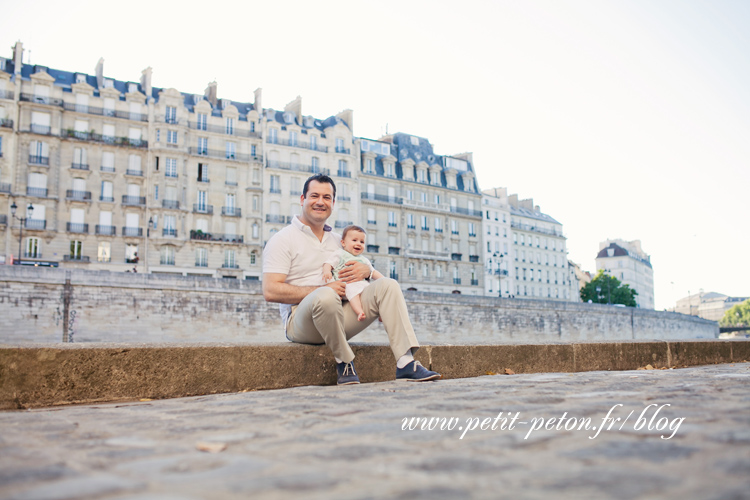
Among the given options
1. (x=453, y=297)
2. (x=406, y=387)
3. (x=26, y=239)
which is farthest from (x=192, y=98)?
(x=406, y=387)

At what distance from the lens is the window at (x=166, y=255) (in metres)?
42.1

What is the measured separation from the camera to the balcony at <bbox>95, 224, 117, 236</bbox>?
40719 millimetres

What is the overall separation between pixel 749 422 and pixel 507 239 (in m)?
63.5

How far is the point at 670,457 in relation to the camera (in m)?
1.99

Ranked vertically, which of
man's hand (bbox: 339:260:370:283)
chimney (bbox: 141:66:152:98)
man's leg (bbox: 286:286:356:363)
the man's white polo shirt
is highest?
chimney (bbox: 141:66:152:98)

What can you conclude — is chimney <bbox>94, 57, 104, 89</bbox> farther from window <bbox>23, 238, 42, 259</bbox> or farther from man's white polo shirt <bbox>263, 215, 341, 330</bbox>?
man's white polo shirt <bbox>263, 215, 341, 330</bbox>

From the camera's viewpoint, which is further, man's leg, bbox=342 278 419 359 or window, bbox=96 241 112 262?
window, bbox=96 241 112 262

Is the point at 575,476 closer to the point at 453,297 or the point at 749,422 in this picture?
the point at 749,422

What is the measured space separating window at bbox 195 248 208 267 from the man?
3873 centimetres

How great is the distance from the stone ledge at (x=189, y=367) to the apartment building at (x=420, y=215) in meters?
43.5

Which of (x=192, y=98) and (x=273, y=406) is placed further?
(x=192, y=98)

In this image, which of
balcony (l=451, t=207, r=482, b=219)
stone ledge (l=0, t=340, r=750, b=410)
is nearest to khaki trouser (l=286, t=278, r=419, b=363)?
stone ledge (l=0, t=340, r=750, b=410)

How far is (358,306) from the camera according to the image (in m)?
5.21

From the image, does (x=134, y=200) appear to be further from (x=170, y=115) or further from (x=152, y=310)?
(x=152, y=310)
